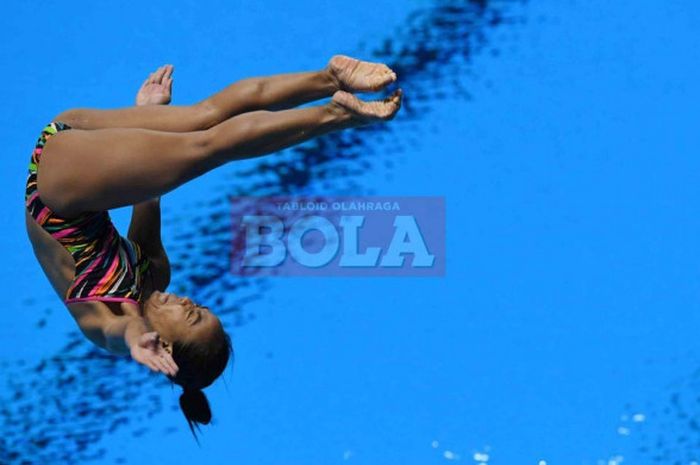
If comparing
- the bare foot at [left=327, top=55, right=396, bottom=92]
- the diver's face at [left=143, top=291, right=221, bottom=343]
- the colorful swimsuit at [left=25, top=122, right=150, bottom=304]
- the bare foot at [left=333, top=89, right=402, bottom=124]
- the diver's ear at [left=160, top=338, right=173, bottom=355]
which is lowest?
the diver's ear at [left=160, top=338, right=173, bottom=355]

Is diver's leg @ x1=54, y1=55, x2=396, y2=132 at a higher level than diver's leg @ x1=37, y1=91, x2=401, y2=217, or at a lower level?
higher

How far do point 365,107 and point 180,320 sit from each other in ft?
1.95

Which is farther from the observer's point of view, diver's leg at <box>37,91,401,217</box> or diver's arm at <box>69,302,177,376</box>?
diver's leg at <box>37,91,401,217</box>

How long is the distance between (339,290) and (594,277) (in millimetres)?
797

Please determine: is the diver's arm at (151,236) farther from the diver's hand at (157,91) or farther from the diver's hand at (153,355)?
the diver's hand at (153,355)

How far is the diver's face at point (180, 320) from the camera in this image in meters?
2.65

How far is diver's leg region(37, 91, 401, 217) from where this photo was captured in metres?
2.51

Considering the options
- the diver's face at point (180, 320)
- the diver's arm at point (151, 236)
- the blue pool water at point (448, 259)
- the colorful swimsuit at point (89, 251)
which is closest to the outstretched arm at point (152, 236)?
the diver's arm at point (151, 236)

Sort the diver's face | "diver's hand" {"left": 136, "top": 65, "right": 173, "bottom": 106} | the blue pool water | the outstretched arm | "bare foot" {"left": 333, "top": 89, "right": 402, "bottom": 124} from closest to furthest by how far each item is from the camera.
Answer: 1. "bare foot" {"left": 333, "top": 89, "right": 402, "bottom": 124}
2. the diver's face
3. the outstretched arm
4. "diver's hand" {"left": 136, "top": 65, "right": 173, "bottom": 106}
5. the blue pool water

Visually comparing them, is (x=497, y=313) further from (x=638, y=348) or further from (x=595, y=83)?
(x=595, y=83)

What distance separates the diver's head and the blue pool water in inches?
48.0

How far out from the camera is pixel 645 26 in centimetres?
409

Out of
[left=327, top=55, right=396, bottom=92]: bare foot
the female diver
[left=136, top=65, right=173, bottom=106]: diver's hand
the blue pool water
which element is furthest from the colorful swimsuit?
the blue pool water

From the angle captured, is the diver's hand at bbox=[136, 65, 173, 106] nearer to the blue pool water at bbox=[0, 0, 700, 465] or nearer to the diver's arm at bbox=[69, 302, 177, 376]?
the diver's arm at bbox=[69, 302, 177, 376]
